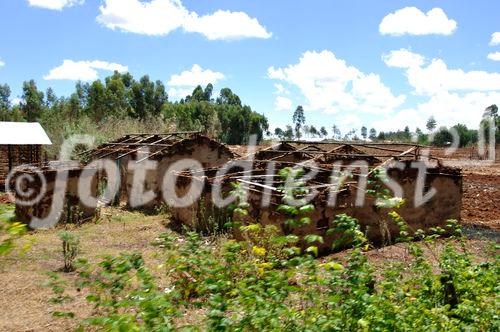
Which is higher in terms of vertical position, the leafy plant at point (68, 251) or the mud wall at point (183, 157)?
the mud wall at point (183, 157)

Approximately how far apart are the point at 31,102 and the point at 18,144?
44674 mm

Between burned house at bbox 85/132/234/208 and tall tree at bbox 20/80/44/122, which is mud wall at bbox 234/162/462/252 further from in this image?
tall tree at bbox 20/80/44/122

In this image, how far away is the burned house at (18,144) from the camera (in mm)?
19234

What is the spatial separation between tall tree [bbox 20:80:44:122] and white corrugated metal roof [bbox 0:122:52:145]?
4181cm

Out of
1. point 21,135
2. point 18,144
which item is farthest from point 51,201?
point 21,135

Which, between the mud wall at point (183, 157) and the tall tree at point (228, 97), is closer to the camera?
the mud wall at point (183, 157)

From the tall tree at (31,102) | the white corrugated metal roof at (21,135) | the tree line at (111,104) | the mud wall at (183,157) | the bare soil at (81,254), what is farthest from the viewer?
the tall tree at (31,102)

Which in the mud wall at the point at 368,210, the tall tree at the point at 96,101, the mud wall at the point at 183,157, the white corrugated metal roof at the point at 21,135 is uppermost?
the tall tree at the point at 96,101

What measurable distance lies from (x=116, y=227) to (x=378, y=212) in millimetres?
6912

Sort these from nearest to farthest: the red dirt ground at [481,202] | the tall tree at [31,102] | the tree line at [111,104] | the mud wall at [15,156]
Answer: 1. the red dirt ground at [481,202]
2. the mud wall at [15,156]
3. the tree line at [111,104]
4. the tall tree at [31,102]

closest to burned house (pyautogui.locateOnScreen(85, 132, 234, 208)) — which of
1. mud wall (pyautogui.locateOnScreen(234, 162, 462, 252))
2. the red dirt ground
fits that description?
mud wall (pyautogui.locateOnScreen(234, 162, 462, 252))

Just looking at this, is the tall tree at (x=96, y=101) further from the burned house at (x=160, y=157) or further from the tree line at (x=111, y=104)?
the burned house at (x=160, y=157)

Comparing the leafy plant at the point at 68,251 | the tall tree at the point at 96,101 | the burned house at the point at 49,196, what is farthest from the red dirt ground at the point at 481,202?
the tall tree at the point at 96,101

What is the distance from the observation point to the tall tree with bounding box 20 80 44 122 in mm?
58875
